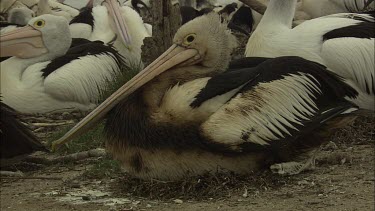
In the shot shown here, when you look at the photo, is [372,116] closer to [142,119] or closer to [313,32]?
[313,32]

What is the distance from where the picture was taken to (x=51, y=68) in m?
8.15

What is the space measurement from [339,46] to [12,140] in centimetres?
254

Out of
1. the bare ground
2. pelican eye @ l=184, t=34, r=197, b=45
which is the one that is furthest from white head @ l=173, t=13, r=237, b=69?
the bare ground

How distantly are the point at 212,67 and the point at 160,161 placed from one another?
0.77 meters

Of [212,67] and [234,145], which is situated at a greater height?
[212,67]

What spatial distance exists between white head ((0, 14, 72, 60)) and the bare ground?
9.96 feet

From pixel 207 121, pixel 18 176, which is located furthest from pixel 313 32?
pixel 18 176

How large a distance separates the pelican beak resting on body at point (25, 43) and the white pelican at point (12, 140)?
7.74 feet

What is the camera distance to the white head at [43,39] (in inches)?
325

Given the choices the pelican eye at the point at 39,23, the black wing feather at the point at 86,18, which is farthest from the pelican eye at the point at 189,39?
the black wing feather at the point at 86,18

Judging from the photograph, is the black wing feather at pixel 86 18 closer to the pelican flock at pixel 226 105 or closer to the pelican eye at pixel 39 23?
the pelican eye at pixel 39 23

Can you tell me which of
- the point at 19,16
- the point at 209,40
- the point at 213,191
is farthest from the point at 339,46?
the point at 19,16

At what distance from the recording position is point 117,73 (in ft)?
27.2

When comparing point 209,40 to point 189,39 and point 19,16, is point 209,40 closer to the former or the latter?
point 189,39
